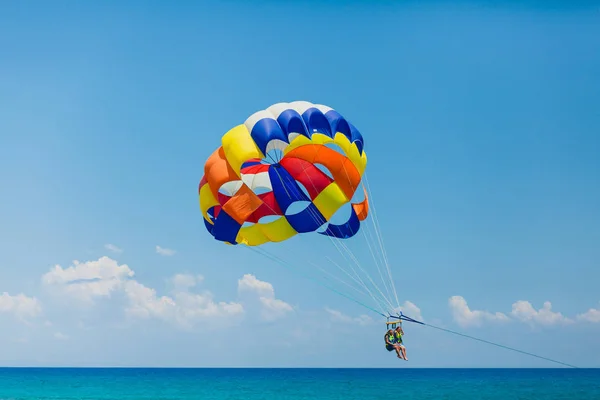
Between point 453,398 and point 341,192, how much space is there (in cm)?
2858

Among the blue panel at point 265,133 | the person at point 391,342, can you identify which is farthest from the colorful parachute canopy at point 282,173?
the person at point 391,342

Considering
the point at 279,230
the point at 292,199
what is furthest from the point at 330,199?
the point at 279,230

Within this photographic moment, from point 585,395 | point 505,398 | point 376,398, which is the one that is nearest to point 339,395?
point 376,398

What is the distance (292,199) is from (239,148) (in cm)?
162

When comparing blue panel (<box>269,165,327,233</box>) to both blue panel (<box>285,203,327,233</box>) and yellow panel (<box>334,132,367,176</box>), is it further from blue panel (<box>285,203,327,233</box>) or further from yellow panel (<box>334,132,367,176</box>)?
yellow panel (<box>334,132,367,176</box>)

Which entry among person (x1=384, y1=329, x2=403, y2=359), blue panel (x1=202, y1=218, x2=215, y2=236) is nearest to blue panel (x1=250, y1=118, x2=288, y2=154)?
blue panel (x1=202, y1=218, x2=215, y2=236)

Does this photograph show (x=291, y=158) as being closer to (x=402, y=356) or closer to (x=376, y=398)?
(x=402, y=356)

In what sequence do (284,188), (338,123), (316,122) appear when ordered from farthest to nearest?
(338,123) → (284,188) → (316,122)

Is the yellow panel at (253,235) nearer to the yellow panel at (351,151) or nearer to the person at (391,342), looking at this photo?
the yellow panel at (351,151)

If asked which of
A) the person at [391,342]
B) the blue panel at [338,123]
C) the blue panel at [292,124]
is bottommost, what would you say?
the person at [391,342]

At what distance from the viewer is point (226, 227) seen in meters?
14.7

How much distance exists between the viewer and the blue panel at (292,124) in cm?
1422

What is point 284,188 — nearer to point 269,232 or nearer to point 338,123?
point 269,232

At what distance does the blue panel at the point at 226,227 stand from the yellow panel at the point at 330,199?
5.90 feet
